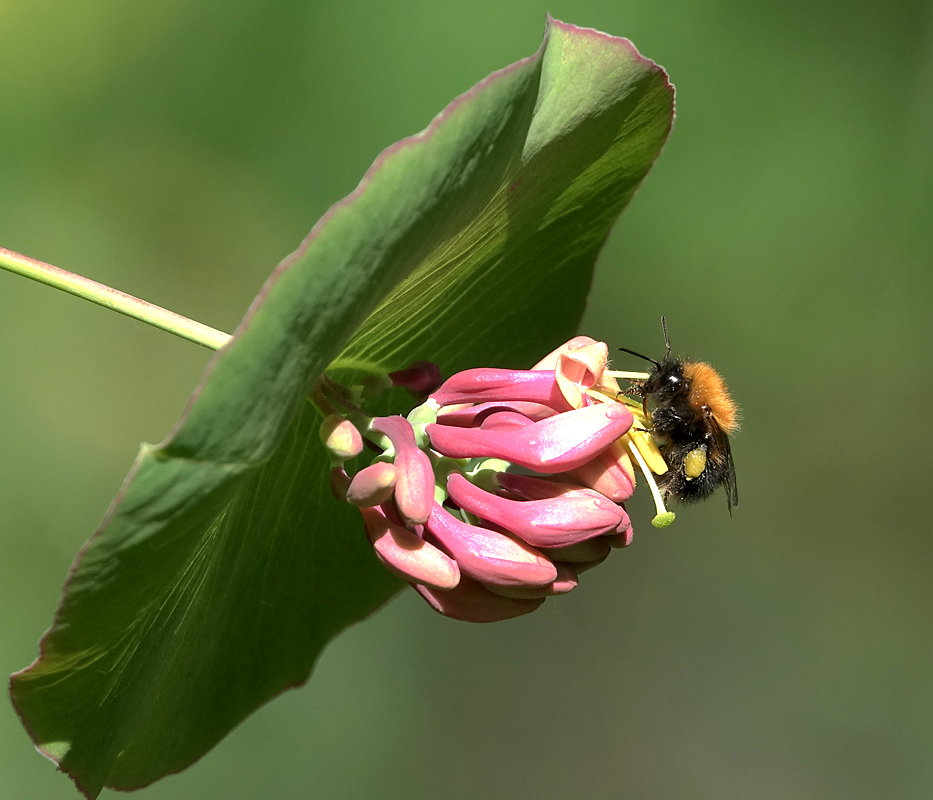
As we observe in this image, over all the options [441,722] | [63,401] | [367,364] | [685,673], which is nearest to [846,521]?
[685,673]

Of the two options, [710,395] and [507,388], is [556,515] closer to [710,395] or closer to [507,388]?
[507,388]

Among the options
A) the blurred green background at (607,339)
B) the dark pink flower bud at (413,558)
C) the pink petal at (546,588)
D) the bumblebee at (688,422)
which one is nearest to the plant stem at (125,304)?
the dark pink flower bud at (413,558)

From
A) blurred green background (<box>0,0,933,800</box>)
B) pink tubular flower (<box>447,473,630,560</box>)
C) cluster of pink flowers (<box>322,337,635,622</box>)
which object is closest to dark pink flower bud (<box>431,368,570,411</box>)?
cluster of pink flowers (<box>322,337,635,622</box>)

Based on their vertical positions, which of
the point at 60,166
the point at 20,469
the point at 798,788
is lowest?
the point at 798,788

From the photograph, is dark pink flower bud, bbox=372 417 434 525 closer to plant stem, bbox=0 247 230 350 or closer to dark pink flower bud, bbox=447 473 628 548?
dark pink flower bud, bbox=447 473 628 548

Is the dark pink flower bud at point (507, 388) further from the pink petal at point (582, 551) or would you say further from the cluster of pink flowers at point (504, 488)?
the pink petal at point (582, 551)

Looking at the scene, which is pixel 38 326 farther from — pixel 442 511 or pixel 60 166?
pixel 442 511
